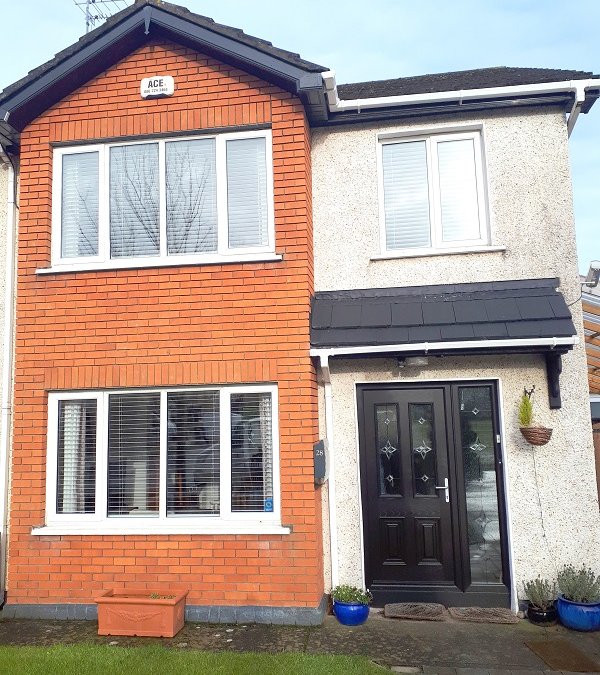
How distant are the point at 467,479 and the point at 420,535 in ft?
2.61

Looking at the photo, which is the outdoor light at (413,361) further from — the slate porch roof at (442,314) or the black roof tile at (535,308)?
the black roof tile at (535,308)

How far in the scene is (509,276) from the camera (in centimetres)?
721

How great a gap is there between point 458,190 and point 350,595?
4682mm

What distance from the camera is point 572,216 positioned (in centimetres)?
721

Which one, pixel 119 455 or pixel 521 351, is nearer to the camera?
pixel 521 351

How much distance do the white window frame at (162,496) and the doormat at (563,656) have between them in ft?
8.34

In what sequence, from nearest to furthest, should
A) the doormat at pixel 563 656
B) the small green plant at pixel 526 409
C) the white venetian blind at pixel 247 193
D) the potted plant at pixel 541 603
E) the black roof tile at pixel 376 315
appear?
the doormat at pixel 563 656 → the potted plant at pixel 541 603 → the small green plant at pixel 526 409 → the black roof tile at pixel 376 315 → the white venetian blind at pixel 247 193

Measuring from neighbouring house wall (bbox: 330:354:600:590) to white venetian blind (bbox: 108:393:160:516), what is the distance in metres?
2.01

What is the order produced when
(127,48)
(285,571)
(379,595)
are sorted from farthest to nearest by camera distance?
(127,48) < (379,595) < (285,571)

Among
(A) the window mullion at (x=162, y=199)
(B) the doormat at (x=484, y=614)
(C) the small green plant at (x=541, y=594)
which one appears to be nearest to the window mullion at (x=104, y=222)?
(A) the window mullion at (x=162, y=199)

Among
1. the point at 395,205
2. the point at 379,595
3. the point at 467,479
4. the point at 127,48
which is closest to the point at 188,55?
the point at 127,48

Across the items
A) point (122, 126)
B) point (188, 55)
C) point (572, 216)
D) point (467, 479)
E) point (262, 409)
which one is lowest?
point (467, 479)

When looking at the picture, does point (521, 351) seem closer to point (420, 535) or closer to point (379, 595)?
point (420, 535)

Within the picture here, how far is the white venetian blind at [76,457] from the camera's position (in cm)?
712
